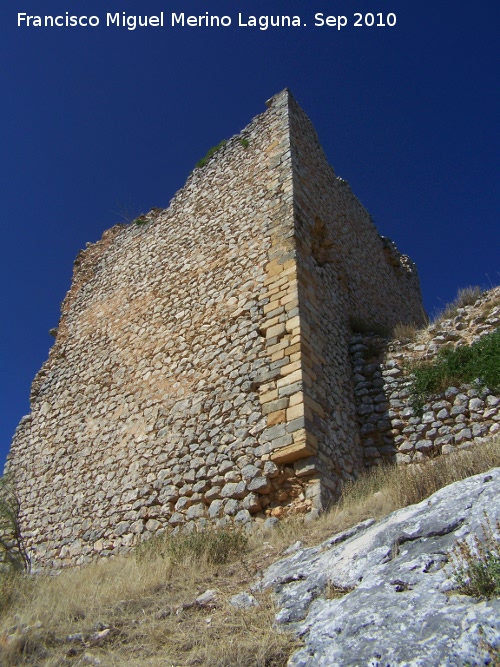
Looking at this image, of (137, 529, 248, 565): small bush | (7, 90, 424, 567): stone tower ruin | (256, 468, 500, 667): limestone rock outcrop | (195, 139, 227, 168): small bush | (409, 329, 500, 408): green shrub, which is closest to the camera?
(256, 468, 500, 667): limestone rock outcrop

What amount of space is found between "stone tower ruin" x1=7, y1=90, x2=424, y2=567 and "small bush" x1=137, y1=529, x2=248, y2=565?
74cm

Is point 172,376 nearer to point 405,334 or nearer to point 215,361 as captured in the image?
point 215,361

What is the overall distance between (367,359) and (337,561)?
17.8 ft

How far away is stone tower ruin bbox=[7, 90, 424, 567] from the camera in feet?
23.1

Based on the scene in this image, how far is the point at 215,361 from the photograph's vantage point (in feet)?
26.8

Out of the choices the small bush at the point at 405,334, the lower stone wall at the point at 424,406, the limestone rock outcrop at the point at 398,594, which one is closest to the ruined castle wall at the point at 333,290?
the lower stone wall at the point at 424,406

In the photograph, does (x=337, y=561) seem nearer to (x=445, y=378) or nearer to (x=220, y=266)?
(x=445, y=378)

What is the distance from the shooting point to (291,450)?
257 inches

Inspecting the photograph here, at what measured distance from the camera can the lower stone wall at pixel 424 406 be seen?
745 cm

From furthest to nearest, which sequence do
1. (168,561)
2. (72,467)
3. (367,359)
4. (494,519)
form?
(72,467) < (367,359) < (168,561) < (494,519)

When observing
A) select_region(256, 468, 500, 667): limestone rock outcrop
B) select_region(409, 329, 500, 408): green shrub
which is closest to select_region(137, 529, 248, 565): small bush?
select_region(256, 468, 500, 667): limestone rock outcrop

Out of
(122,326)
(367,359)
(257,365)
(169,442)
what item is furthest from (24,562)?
(367,359)

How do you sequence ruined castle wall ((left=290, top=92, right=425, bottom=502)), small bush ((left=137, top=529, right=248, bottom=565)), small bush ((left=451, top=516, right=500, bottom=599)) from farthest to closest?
ruined castle wall ((left=290, top=92, right=425, bottom=502))
small bush ((left=137, top=529, right=248, bottom=565))
small bush ((left=451, top=516, right=500, bottom=599))

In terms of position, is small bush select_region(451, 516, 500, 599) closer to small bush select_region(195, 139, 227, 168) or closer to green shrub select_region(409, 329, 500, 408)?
green shrub select_region(409, 329, 500, 408)
